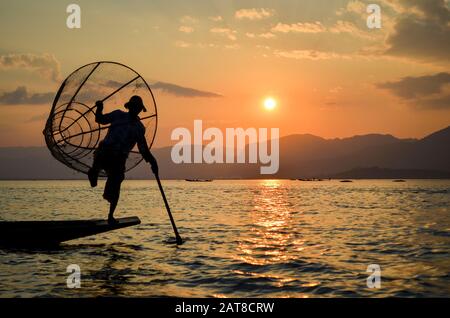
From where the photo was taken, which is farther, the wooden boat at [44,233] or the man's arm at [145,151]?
the wooden boat at [44,233]

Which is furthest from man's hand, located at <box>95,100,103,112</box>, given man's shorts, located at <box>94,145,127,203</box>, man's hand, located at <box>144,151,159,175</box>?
man's hand, located at <box>144,151,159,175</box>

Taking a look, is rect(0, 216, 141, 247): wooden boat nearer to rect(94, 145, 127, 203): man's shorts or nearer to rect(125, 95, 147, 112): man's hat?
rect(94, 145, 127, 203): man's shorts

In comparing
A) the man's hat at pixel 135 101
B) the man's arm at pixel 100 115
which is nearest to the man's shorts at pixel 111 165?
the man's arm at pixel 100 115

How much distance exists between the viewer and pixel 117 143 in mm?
12312

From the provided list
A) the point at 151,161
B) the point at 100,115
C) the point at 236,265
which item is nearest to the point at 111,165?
the point at 151,161

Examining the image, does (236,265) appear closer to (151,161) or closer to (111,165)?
(151,161)

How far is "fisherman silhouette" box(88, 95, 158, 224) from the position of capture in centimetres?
1225

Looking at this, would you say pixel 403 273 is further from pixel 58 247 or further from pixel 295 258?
pixel 58 247

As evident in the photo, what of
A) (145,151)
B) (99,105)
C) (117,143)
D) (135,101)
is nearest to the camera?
(99,105)

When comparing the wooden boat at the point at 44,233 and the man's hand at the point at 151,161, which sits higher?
the man's hand at the point at 151,161

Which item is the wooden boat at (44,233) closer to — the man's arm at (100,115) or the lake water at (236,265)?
the lake water at (236,265)

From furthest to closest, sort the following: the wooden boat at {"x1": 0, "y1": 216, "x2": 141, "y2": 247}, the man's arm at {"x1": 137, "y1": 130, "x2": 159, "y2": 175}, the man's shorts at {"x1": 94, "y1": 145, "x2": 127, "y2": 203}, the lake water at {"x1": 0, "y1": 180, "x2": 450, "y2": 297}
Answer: the wooden boat at {"x1": 0, "y1": 216, "x2": 141, "y2": 247} < the man's arm at {"x1": 137, "y1": 130, "x2": 159, "y2": 175} < the man's shorts at {"x1": 94, "y1": 145, "x2": 127, "y2": 203} < the lake water at {"x1": 0, "y1": 180, "x2": 450, "y2": 297}

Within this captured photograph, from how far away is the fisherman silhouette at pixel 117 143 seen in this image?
482 inches

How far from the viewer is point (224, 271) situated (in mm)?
11398
